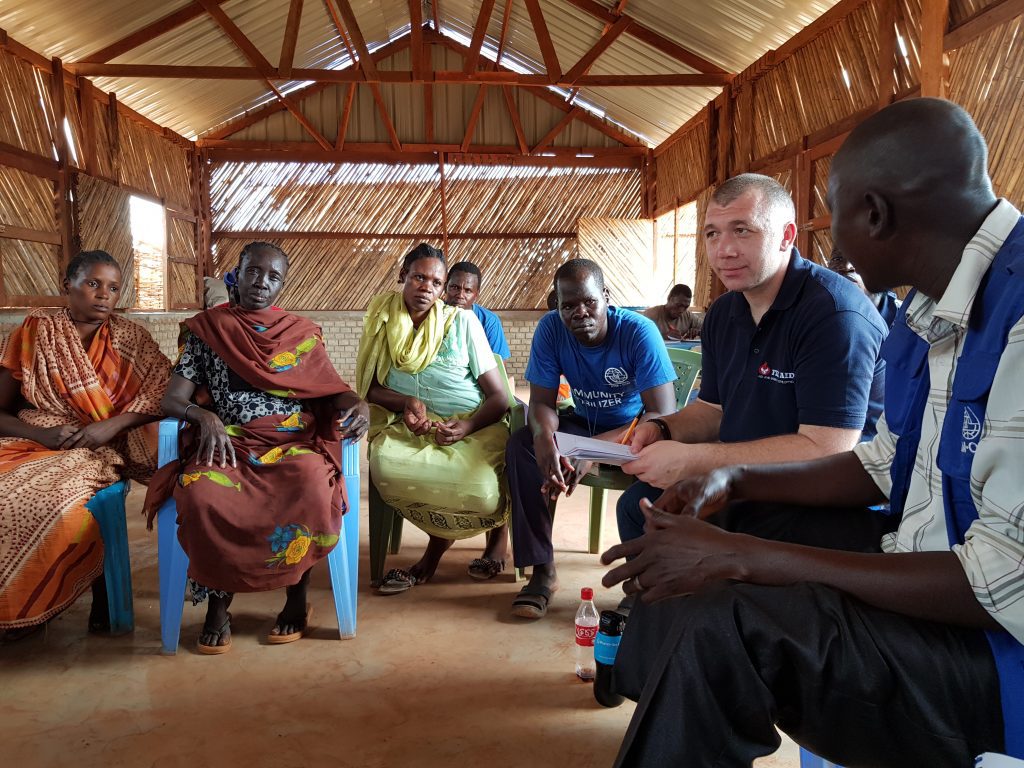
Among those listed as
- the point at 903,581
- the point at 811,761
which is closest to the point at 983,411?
the point at 903,581

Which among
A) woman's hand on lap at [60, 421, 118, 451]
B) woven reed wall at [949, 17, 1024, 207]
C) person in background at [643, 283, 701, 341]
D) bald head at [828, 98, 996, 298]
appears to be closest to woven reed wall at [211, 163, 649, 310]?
person in background at [643, 283, 701, 341]

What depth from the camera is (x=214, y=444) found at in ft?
8.63

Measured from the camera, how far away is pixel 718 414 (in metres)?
2.30

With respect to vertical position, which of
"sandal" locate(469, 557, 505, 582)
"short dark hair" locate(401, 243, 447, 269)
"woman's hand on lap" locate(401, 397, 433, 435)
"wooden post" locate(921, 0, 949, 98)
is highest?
"wooden post" locate(921, 0, 949, 98)

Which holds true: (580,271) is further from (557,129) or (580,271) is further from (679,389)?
(557,129)

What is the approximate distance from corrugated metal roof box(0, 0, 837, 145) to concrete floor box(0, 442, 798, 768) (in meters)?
6.68

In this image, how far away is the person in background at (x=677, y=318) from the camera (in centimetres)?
708

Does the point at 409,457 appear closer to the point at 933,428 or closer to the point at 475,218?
the point at 933,428

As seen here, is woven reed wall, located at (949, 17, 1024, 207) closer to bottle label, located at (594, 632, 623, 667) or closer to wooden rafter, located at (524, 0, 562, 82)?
bottle label, located at (594, 632, 623, 667)

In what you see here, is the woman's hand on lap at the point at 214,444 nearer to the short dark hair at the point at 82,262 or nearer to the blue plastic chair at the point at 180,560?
the blue plastic chair at the point at 180,560

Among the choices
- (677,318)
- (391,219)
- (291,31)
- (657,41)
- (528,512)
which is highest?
(657,41)

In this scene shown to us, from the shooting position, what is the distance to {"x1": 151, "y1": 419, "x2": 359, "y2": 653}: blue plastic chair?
2576 millimetres

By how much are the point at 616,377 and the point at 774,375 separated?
109cm

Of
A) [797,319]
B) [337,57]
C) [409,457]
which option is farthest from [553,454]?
[337,57]
